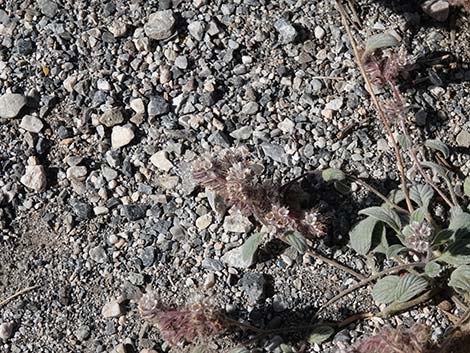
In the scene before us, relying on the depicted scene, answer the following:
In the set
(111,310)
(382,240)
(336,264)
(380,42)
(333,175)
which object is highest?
(380,42)

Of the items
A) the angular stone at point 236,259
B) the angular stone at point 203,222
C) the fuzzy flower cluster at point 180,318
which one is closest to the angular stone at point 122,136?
the angular stone at point 203,222

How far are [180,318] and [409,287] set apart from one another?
0.66m

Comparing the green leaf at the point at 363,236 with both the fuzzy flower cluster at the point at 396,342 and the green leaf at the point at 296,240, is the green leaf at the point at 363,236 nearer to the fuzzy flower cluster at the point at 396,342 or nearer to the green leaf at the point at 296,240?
the green leaf at the point at 296,240

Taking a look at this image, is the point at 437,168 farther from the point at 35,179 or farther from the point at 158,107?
the point at 35,179

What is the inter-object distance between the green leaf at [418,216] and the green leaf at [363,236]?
0.39ft

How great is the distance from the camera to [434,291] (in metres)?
2.76

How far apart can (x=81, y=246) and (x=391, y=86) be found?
113 cm

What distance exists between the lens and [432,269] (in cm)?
262

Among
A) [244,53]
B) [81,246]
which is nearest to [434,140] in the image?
[244,53]

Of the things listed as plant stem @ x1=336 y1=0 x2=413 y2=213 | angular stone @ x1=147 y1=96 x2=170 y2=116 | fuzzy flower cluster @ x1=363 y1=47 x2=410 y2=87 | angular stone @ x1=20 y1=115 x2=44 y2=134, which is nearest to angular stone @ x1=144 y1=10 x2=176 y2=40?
angular stone @ x1=147 y1=96 x2=170 y2=116

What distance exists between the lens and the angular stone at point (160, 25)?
3287 mm

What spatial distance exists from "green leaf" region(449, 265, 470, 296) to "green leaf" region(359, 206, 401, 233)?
21 centimetres

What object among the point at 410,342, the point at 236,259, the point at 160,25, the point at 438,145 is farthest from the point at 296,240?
the point at 160,25

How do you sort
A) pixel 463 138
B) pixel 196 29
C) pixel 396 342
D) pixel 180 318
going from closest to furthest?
pixel 396 342 < pixel 180 318 < pixel 463 138 < pixel 196 29
